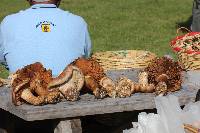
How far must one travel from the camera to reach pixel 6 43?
16.5 feet

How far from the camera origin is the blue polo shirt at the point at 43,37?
488cm

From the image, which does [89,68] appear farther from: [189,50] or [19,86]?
[189,50]

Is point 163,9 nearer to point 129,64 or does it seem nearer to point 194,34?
point 194,34

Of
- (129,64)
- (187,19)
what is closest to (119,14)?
(187,19)

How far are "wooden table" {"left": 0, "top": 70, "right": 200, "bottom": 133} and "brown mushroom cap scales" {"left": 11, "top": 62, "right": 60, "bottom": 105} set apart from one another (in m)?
0.05

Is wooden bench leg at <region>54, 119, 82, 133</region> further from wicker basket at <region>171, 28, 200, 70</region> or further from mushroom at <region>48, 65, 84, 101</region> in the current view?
wicker basket at <region>171, 28, 200, 70</region>

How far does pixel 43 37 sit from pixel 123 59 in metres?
1.09

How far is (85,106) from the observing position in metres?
4.18

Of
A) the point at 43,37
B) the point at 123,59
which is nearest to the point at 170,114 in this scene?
the point at 43,37

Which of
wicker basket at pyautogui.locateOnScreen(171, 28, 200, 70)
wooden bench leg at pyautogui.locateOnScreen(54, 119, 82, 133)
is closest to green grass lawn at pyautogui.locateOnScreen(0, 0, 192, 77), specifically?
wicker basket at pyautogui.locateOnScreen(171, 28, 200, 70)

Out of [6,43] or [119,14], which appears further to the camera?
[119,14]

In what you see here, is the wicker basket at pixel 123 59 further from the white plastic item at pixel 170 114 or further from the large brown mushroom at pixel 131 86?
the white plastic item at pixel 170 114

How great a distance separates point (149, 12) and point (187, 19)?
3.68 feet

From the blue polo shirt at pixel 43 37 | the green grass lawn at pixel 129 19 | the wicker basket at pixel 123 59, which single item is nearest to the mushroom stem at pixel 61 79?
the blue polo shirt at pixel 43 37
